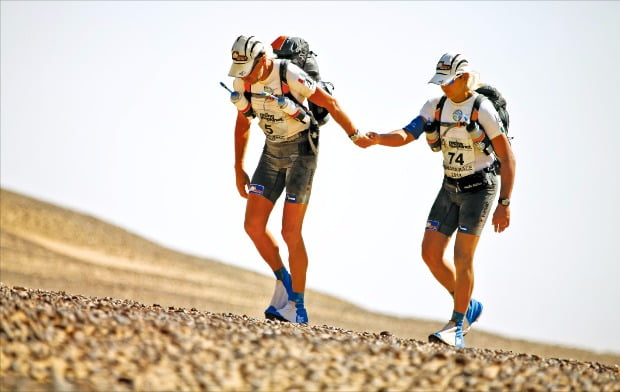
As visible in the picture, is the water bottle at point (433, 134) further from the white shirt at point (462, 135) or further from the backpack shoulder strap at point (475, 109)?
the backpack shoulder strap at point (475, 109)

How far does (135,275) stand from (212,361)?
23922mm

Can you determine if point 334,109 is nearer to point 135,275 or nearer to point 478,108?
point 478,108

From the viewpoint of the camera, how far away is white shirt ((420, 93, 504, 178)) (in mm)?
11250

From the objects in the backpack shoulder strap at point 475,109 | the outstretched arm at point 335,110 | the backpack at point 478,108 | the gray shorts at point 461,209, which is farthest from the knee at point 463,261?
the outstretched arm at point 335,110

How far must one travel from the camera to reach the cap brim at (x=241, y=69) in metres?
11.8

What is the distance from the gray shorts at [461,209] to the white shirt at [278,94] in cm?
168

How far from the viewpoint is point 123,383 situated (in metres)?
7.77

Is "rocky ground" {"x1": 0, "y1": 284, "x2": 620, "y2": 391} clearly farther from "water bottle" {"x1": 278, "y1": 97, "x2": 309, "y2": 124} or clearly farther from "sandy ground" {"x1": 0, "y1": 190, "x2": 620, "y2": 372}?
"sandy ground" {"x1": 0, "y1": 190, "x2": 620, "y2": 372}

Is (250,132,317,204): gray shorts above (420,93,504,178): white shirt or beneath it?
beneath

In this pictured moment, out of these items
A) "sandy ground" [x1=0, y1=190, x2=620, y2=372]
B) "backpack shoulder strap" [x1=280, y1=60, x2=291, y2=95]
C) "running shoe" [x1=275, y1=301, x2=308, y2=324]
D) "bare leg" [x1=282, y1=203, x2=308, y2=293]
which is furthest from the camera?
"sandy ground" [x1=0, y1=190, x2=620, y2=372]

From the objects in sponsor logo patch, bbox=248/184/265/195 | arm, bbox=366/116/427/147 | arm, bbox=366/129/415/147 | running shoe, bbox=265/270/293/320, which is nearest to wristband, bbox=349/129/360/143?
arm, bbox=366/129/415/147

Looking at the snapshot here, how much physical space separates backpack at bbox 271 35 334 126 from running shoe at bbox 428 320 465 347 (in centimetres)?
267

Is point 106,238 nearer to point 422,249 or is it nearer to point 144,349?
point 422,249

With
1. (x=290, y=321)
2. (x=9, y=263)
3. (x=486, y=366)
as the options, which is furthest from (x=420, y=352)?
(x=9, y=263)
